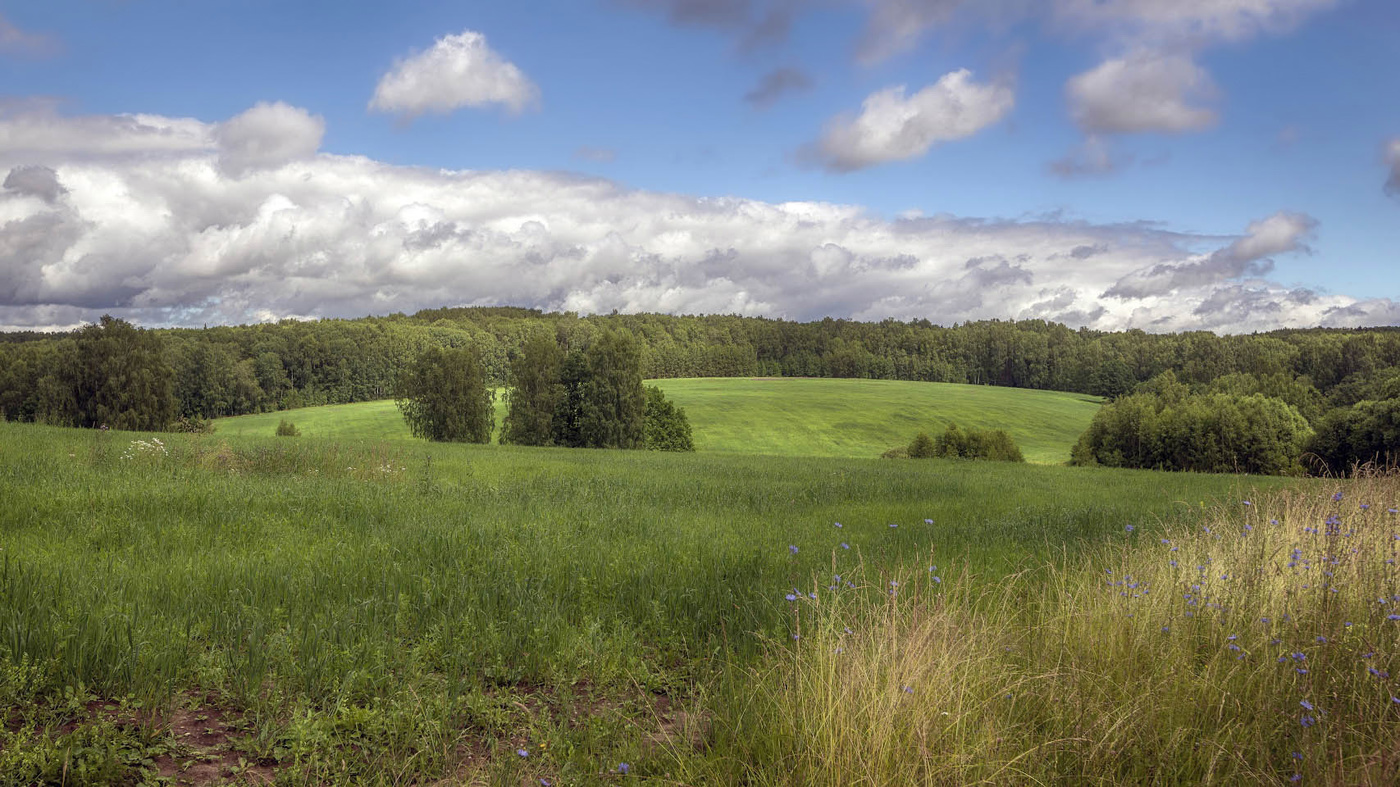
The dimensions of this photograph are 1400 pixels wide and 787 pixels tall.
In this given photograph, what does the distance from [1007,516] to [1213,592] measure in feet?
27.0

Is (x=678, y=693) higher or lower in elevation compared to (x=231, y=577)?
lower

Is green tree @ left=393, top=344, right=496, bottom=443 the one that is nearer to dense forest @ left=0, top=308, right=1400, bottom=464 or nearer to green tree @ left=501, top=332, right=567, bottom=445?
green tree @ left=501, top=332, right=567, bottom=445

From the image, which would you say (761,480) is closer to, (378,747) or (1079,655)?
(1079,655)

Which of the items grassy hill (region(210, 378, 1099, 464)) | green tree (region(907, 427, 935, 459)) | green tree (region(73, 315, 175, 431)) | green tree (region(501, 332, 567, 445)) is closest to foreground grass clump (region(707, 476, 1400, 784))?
green tree (region(907, 427, 935, 459))

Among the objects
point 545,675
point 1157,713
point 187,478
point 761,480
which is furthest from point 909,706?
point 761,480

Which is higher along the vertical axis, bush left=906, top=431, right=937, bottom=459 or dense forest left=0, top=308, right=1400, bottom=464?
dense forest left=0, top=308, right=1400, bottom=464

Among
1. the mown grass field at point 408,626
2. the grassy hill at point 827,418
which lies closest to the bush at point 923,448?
the grassy hill at point 827,418

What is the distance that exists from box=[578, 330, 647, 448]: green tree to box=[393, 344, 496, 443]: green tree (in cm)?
982

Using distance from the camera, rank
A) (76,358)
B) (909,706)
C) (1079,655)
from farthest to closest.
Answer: (76,358), (1079,655), (909,706)

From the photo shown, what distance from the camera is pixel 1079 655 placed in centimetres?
493

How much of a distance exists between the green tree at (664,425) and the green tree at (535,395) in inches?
311

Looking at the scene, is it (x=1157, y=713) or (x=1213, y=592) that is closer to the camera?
(x=1157, y=713)

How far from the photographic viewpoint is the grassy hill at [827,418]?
247 feet

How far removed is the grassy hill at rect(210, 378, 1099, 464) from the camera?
7531 centimetres
